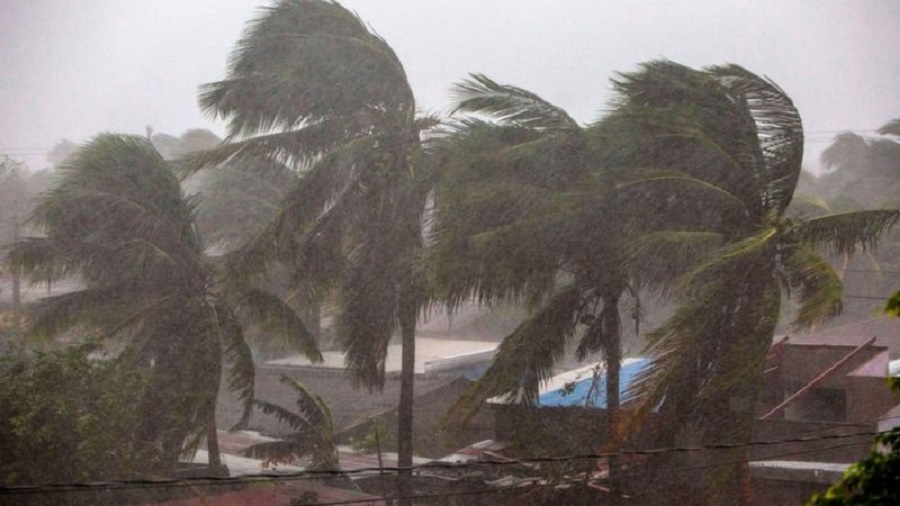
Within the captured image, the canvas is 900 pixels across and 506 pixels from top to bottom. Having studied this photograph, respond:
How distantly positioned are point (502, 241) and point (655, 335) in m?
1.45

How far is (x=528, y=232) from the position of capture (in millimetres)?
7094

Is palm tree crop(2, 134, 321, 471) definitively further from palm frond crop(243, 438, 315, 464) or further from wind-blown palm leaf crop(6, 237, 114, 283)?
palm frond crop(243, 438, 315, 464)

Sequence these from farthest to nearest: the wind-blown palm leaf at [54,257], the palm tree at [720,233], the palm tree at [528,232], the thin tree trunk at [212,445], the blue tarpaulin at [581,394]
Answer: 1. the blue tarpaulin at [581,394]
2. the thin tree trunk at [212,445]
3. the wind-blown palm leaf at [54,257]
4. the palm tree at [528,232]
5. the palm tree at [720,233]

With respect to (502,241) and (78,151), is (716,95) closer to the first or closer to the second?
(502,241)

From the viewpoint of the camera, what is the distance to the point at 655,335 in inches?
246

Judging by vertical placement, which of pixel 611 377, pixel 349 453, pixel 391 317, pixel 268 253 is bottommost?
pixel 349 453

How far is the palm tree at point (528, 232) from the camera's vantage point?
7070 mm

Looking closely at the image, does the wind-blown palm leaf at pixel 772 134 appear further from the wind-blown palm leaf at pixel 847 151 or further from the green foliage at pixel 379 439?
the wind-blown palm leaf at pixel 847 151

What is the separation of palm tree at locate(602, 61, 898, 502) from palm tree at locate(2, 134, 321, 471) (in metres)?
3.15

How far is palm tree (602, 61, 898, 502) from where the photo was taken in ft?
20.5

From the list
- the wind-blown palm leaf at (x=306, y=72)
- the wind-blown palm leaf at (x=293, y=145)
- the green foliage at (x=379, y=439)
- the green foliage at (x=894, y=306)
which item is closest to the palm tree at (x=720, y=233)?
the wind-blown palm leaf at (x=306, y=72)

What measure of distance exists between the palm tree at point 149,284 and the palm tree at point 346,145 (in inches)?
18.1

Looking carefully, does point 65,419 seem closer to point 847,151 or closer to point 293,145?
point 293,145

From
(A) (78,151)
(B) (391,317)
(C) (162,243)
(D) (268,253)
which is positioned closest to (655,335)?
(B) (391,317)
